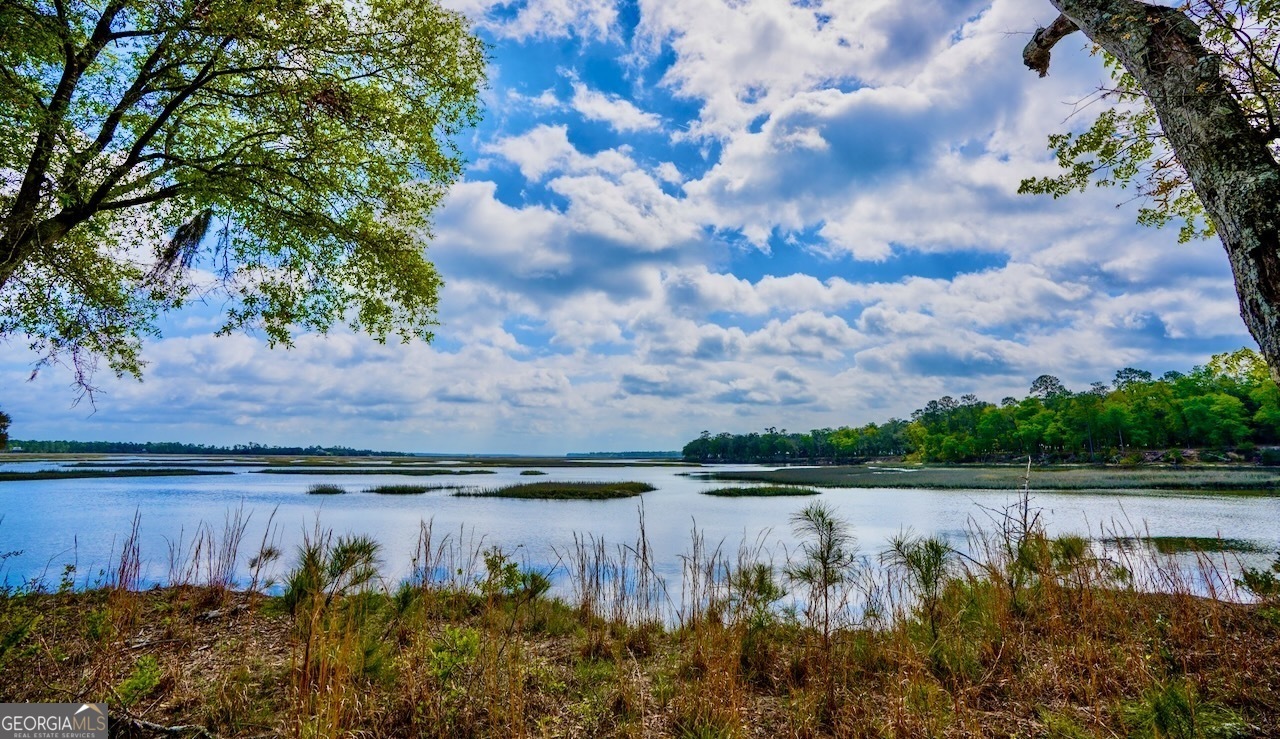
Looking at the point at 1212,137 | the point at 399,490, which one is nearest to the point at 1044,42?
the point at 1212,137

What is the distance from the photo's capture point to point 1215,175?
2.99 meters

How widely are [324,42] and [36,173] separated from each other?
11.6ft

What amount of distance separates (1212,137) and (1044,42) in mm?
2290

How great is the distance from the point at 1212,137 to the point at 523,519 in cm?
2413

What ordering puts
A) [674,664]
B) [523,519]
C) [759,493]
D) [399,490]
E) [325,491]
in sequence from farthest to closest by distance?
[399,490] → [759,493] → [325,491] → [523,519] → [674,664]

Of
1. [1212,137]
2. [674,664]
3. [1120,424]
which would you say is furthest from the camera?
[1120,424]

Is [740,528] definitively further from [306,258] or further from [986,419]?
[986,419]

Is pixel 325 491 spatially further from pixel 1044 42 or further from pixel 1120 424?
pixel 1120 424

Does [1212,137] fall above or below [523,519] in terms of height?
above

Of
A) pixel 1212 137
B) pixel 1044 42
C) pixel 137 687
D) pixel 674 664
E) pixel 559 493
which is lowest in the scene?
pixel 559 493

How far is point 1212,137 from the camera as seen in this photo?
3039 millimetres

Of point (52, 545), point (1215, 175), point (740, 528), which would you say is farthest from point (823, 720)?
point (52, 545)

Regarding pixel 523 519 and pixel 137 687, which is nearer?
pixel 137 687

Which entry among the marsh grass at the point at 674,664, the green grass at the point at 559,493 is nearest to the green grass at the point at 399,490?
the green grass at the point at 559,493
